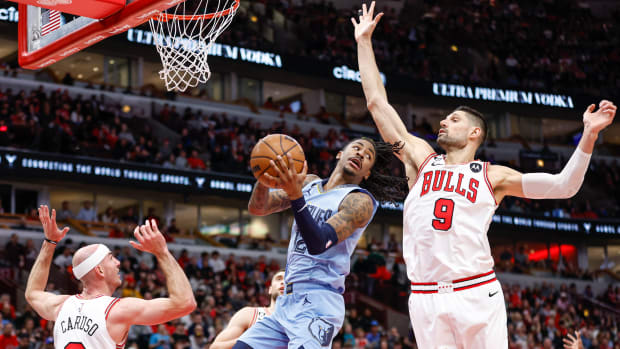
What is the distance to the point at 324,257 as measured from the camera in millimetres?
4852

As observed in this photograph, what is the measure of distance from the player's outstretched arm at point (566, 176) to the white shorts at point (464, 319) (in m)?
0.64

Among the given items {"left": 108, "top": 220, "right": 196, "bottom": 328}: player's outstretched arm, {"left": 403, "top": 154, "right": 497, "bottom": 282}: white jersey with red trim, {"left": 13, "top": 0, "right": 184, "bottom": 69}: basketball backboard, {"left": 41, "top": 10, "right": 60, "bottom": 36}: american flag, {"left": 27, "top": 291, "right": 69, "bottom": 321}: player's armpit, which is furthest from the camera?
{"left": 41, "top": 10, "right": 60, "bottom": 36}: american flag

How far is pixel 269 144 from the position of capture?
4.25 metres

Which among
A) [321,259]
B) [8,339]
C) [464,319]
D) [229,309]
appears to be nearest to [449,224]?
[464,319]

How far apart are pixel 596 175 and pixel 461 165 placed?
1058 inches

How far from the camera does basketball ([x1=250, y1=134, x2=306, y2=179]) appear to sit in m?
4.18

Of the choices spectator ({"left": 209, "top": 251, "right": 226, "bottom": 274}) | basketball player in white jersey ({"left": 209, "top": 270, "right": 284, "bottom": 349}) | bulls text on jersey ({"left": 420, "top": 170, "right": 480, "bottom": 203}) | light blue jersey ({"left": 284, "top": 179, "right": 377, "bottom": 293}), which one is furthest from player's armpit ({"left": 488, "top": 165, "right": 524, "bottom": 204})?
spectator ({"left": 209, "top": 251, "right": 226, "bottom": 274})

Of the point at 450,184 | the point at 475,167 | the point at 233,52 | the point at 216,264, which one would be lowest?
the point at 216,264

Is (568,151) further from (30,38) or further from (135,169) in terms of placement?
(30,38)

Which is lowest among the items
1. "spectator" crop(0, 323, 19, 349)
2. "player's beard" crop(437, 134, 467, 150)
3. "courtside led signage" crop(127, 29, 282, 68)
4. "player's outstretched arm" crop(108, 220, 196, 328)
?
"spectator" crop(0, 323, 19, 349)

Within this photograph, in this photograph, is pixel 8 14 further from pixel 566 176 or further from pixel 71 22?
pixel 566 176

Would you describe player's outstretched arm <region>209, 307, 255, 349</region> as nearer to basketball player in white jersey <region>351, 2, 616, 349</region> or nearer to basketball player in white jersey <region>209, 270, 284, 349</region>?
basketball player in white jersey <region>209, 270, 284, 349</region>

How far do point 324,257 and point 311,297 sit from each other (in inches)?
10.7

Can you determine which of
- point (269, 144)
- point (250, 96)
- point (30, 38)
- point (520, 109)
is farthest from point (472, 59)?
point (269, 144)
